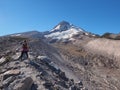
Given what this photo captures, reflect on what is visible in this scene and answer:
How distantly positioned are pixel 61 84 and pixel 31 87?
3919mm

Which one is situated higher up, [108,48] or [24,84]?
[24,84]

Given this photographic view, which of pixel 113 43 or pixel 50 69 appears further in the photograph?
Answer: pixel 113 43

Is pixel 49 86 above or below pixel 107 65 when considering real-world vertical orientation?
above

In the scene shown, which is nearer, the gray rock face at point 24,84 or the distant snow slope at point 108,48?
the gray rock face at point 24,84

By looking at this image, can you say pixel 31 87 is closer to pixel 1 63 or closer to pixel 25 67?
pixel 25 67

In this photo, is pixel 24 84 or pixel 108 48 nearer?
pixel 24 84

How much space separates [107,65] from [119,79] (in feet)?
36.6

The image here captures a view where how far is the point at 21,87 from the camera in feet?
50.5

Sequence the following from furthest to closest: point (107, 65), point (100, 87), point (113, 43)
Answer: point (113, 43) → point (107, 65) → point (100, 87)

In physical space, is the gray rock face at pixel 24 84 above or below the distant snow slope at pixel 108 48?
above

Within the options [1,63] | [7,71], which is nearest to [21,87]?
[7,71]

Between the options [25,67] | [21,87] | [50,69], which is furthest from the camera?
[50,69]

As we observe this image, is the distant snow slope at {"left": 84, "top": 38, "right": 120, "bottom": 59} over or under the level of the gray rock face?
under

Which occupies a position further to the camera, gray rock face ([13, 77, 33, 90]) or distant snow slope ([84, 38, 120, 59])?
distant snow slope ([84, 38, 120, 59])
